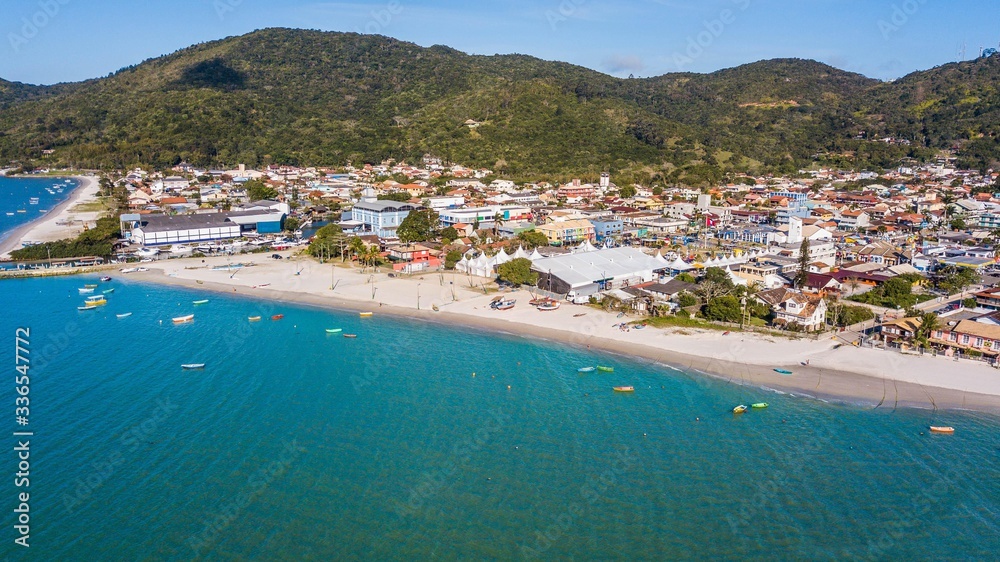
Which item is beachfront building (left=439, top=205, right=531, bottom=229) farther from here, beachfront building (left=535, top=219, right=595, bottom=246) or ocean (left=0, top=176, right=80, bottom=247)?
ocean (left=0, top=176, right=80, bottom=247)

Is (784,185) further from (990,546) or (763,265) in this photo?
(990,546)

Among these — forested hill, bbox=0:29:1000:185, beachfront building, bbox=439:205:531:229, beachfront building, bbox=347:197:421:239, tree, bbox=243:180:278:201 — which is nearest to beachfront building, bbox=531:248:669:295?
beachfront building, bbox=439:205:531:229

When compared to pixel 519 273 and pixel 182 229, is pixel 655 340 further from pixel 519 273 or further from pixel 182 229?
pixel 182 229

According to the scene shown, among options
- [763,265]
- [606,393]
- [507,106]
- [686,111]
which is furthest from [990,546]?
[686,111]

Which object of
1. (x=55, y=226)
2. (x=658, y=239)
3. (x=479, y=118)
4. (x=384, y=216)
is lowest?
(x=658, y=239)

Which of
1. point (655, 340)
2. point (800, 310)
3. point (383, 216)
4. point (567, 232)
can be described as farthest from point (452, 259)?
point (800, 310)

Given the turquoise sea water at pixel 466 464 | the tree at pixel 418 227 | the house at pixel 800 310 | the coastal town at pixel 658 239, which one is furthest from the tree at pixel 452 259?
the house at pixel 800 310
